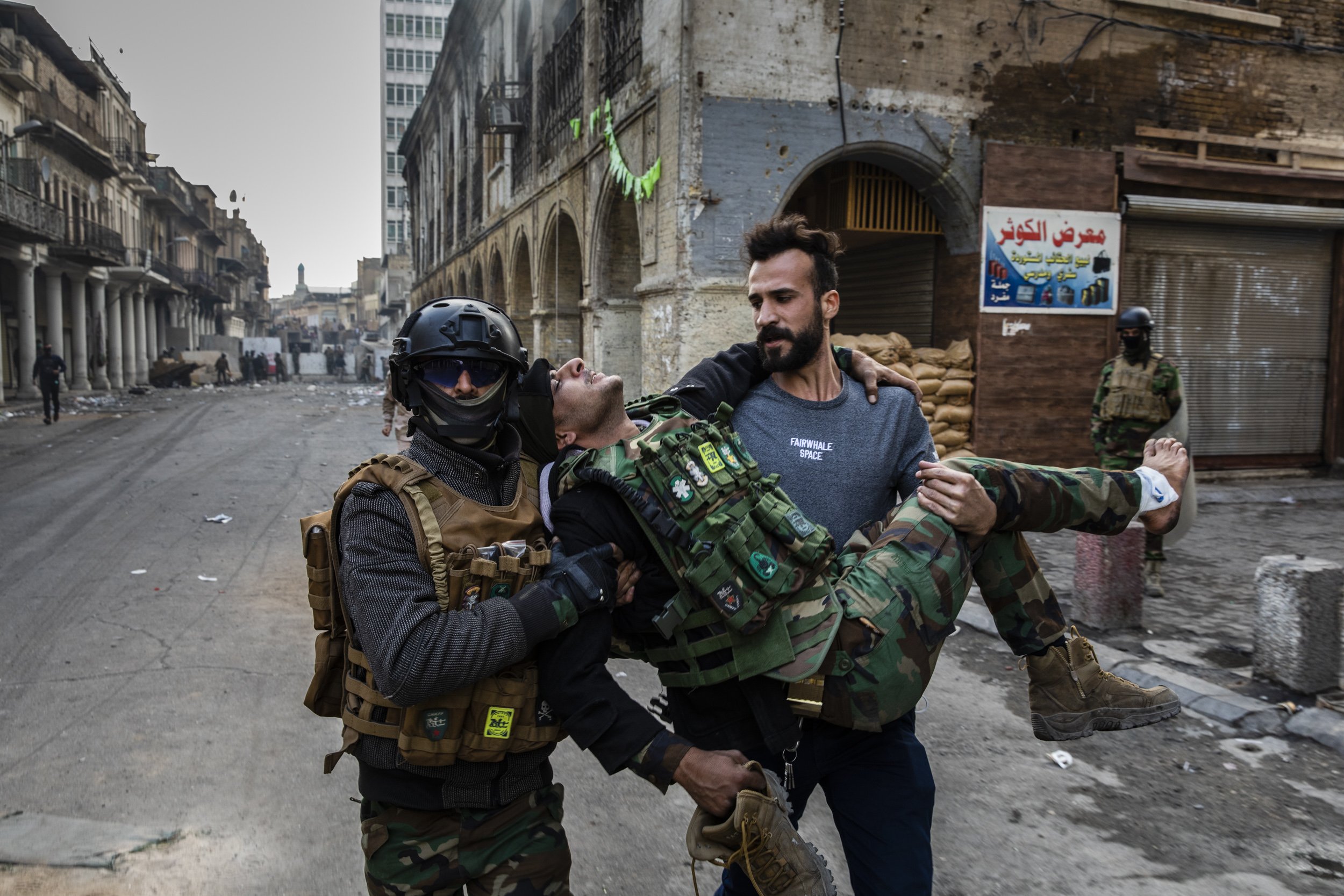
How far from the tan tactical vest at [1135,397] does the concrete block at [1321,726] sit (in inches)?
115

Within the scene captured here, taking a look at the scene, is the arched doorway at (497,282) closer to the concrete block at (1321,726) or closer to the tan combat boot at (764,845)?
the concrete block at (1321,726)

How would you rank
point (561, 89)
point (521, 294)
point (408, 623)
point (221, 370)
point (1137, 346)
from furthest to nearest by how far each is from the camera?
point (221, 370), point (521, 294), point (561, 89), point (1137, 346), point (408, 623)

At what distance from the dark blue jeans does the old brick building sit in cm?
841

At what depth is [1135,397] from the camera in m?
7.11

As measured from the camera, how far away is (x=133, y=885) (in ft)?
9.96

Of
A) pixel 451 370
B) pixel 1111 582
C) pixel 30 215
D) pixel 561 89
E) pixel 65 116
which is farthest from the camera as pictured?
pixel 65 116

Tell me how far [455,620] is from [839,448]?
113cm

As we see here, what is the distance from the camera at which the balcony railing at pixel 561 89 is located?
49.0 ft

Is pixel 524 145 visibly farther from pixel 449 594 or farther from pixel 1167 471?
pixel 449 594

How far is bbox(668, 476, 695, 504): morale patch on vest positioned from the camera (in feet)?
6.06

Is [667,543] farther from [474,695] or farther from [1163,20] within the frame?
[1163,20]

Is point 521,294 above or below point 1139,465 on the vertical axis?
above

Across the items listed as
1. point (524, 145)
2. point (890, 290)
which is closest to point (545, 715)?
point (890, 290)

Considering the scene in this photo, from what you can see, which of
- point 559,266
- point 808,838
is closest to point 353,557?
point 808,838
